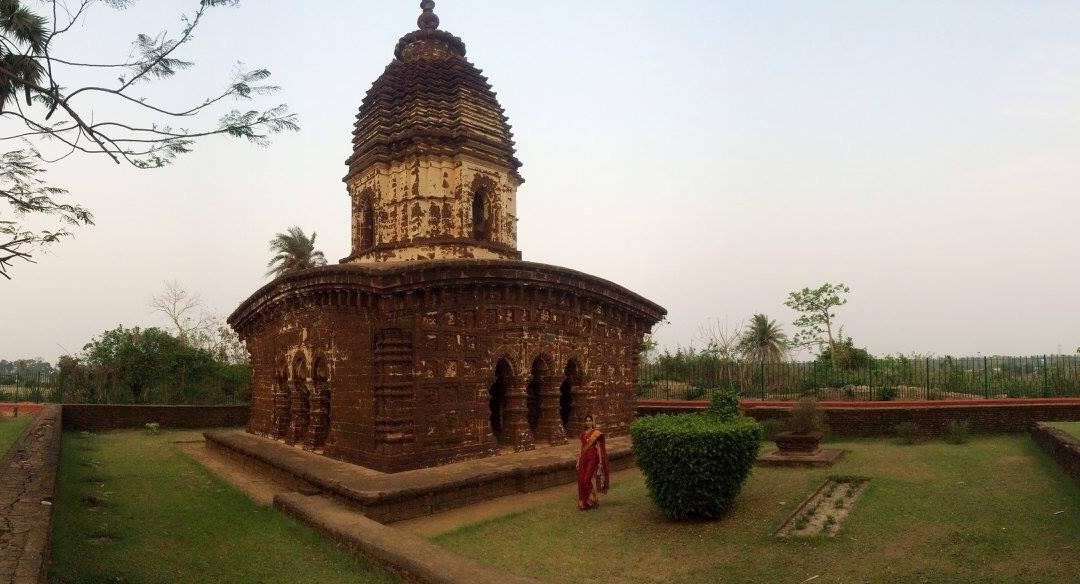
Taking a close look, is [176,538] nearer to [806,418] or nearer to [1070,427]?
[806,418]

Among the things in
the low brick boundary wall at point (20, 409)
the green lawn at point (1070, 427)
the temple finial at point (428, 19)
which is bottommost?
the low brick boundary wall at point (20, 409)

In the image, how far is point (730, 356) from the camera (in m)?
33.5

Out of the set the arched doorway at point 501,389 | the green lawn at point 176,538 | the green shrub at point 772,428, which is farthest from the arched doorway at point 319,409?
the green shrub at point 772,428

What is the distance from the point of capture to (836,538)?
7.37 m

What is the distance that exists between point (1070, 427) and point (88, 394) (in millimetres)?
29583

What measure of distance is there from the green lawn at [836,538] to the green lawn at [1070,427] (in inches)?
76.7

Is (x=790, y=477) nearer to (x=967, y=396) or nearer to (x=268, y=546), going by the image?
(x=268, y=546)

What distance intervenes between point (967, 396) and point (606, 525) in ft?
50.7

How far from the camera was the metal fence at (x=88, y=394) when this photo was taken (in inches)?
1019

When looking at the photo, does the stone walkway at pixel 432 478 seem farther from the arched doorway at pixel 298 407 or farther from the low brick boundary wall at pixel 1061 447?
the low brick boundary wall at pixel 1061 447

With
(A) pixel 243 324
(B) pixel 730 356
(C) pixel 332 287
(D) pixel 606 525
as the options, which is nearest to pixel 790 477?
(D) pixel 606 525

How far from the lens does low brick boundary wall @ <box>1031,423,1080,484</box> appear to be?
29.9 ft

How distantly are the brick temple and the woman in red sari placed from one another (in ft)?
8.88

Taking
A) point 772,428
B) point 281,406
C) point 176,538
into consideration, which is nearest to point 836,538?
point 176,538
